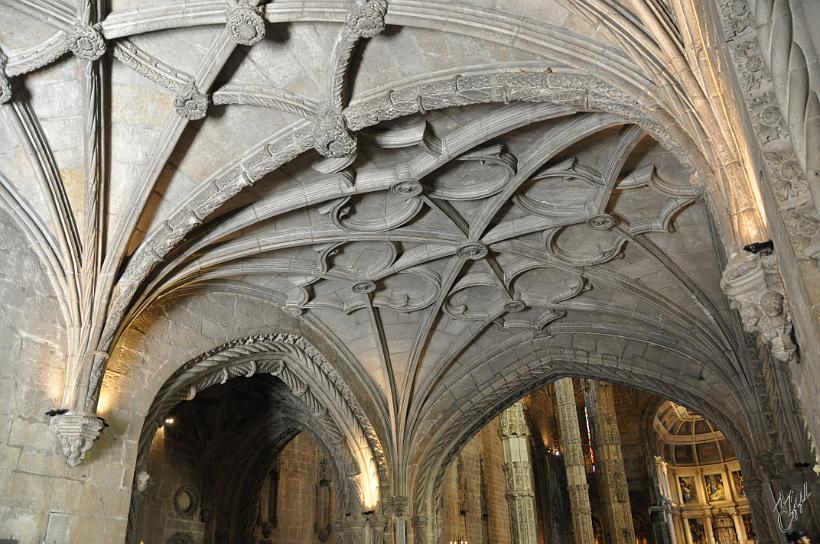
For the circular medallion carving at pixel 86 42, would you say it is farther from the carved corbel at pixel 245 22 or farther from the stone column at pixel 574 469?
the stone column at pixel 574 469

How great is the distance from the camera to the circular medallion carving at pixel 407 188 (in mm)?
7620

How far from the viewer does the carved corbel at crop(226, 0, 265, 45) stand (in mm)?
5453

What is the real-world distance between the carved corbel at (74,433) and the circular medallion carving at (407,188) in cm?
383

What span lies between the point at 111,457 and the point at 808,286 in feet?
21.5

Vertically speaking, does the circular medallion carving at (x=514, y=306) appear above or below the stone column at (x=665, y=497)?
above

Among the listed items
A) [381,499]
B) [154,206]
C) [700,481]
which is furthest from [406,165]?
[700,481]

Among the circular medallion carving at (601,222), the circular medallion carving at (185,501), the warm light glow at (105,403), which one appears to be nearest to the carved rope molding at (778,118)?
the circular medallion carving at (601,222)

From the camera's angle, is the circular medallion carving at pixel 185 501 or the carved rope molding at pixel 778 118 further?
the circular medallion carving at pixel 185 501

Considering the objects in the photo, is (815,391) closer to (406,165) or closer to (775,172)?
(775,172)

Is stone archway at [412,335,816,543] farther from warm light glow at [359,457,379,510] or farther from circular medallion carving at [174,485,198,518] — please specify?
circular medallion carving at [174,485,198,518]

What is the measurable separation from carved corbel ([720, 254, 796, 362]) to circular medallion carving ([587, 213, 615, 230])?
4.71 metres

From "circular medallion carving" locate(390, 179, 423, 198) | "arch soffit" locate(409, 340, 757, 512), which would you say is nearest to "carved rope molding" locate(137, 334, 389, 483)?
"arch soffit" locate(409, 340, 757, 512)

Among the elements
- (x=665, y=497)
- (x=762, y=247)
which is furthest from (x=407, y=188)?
(x=665, y=497)

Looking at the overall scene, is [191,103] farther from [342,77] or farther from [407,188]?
[407,188]
